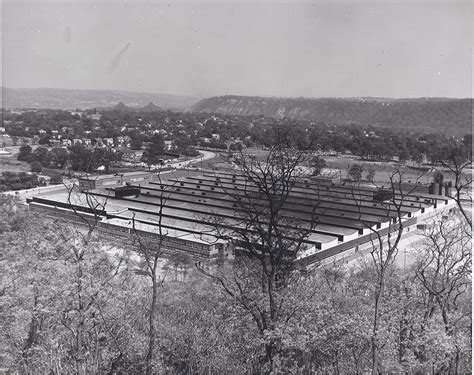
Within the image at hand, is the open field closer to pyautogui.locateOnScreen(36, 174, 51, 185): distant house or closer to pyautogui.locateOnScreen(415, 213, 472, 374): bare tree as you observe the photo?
pyautogui.locateOnScreen(36, 174, 51, 185): distant house

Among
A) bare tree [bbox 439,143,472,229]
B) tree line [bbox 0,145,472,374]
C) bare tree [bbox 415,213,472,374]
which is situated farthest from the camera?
bare tree [bbox 415,213,472,374]

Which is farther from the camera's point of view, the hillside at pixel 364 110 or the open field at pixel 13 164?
the hillside at pixel 364 110

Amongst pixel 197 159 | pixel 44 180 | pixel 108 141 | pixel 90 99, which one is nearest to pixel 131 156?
pixel 197 159

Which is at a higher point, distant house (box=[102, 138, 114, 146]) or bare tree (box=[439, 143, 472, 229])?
bare tree (box=[439, 143, 472, 229])

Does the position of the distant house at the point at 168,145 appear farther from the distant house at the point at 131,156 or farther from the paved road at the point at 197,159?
the distant house at the point at 131,156

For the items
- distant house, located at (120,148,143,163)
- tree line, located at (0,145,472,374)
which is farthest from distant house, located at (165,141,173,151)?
tree line, located at (0,145,472,374)

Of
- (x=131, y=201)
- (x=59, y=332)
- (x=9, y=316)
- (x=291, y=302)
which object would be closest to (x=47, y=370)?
(x=59, y=332)

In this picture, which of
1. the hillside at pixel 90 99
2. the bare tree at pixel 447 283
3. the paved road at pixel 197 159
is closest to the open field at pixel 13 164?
the paved road at pixel 197 159

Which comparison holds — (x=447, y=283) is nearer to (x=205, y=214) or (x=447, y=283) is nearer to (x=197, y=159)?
(x=205, y=214)

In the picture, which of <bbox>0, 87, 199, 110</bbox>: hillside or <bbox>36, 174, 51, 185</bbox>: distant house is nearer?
<bbox>36, 174, 51, 185</bbox>: distant house
